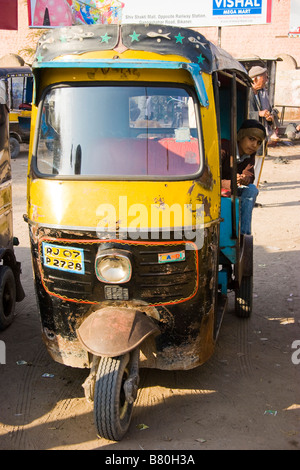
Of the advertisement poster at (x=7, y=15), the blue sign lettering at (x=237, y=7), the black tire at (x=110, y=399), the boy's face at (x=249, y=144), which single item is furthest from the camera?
the blue sign lettering at (x=237, y=7)

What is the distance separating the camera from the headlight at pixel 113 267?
3219 mm

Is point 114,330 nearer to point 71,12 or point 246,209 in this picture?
point 246,209

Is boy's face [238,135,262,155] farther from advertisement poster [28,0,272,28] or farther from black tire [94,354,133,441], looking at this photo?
advertisement poster [28,0,272,28]

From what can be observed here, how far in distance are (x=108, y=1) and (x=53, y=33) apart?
24.3 meters

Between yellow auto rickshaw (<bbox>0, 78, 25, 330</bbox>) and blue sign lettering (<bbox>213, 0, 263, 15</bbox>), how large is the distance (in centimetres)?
1296

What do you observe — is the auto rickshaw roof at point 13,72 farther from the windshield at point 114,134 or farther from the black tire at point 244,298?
the windshield at point 114,134

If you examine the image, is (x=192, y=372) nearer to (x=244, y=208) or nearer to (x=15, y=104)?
(x=244, y=208)

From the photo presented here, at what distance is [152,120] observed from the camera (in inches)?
141

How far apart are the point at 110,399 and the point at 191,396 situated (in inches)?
33.0

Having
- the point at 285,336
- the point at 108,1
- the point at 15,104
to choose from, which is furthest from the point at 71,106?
the point at 108,1

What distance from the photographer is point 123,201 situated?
3271 mm

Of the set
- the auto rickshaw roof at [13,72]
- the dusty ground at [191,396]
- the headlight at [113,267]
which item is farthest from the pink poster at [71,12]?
the headlight at [113,267]

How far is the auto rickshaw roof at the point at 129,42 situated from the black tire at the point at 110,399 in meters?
1.91

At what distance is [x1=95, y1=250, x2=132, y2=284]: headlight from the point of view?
3.22m
